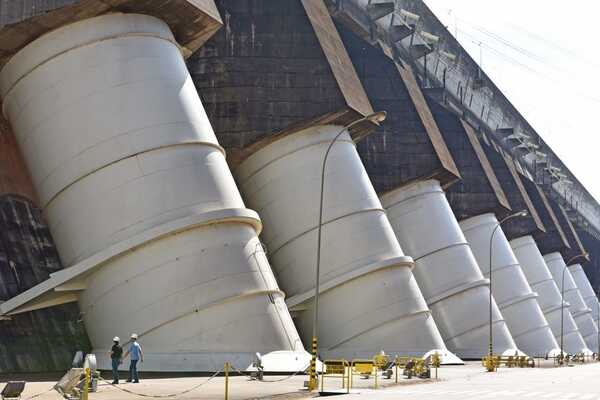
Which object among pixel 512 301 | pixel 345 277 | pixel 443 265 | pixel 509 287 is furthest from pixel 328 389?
pixel 509 287

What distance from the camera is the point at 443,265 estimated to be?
5466 cm

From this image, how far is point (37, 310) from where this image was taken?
31.8 m

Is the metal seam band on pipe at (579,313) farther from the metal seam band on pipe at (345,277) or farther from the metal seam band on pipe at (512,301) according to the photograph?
the metal seam band on pipe at (345,277)

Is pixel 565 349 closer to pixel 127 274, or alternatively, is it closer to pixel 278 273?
pixel 278 273

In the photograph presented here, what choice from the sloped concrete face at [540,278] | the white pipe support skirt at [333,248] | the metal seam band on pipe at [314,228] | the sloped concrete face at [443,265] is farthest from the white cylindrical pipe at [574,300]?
the metal seam band on pipe at [314,228]

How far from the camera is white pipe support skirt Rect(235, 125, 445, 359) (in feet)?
136

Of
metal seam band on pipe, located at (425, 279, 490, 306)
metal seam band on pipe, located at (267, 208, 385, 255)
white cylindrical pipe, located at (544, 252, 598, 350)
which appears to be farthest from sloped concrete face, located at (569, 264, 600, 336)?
metal seam band on pipe, located at (267, 208, 385, 255)

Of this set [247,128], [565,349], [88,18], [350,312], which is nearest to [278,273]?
[350,312]

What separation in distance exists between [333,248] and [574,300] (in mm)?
61438

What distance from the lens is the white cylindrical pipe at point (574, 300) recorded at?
92.6 metres

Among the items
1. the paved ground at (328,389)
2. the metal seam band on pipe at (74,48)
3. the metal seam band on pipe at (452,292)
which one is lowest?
the paved ground at (328,389)

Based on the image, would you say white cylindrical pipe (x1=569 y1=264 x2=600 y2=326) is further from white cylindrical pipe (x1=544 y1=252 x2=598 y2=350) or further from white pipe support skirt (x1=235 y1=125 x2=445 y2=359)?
white pipe support skirt (x1=235 y1=125 x2=445 y2=359)

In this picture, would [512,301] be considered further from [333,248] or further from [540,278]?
[333,248]

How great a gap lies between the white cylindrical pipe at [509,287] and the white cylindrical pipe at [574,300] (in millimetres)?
18481
